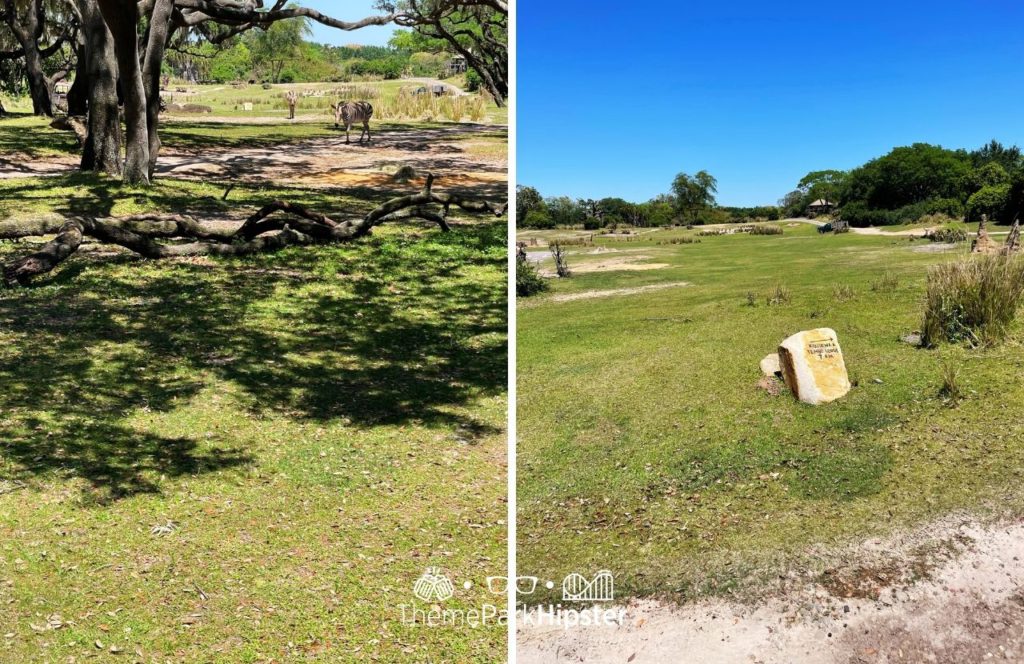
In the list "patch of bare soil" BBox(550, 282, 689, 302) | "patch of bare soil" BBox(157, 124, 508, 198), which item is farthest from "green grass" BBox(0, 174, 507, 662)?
"patch of bare soil" BBox(157, 124, 508, 198)

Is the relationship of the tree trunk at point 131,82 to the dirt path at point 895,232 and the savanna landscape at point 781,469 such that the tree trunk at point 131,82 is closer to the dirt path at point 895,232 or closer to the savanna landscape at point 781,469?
the savanna landscape at point 781,469

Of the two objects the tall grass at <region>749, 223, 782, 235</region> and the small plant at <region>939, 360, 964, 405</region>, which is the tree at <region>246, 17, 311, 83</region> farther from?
the small plant at <region>939, 360, 964, 405</region>

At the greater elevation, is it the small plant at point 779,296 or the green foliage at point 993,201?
the green foliage at point 993,201

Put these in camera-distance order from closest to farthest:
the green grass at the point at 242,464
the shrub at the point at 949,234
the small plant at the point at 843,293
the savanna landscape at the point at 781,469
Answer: the green grass at the point at 242,464
the savanna landscape at the point at 781,469
the small plant at the point at 843,293
the shrub at the point at 949,234

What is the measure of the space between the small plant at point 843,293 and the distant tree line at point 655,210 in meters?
4.08

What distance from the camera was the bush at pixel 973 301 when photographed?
724cm

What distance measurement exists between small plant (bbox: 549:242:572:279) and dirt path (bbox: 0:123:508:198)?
1.56m

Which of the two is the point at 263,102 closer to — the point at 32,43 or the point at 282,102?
the point at 282,102

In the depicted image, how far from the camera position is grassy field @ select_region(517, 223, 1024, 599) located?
4.77 metres

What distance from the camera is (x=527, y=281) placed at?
13461mm

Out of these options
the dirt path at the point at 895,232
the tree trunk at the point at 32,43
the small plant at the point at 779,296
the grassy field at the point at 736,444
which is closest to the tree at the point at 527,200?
the grassy field at the point at 736,444

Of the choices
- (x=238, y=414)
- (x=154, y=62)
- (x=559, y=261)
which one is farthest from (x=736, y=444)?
(x=154, y=62)

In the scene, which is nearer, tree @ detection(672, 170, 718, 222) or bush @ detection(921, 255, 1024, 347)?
bush @ detection(921, 255, 1024, 347)

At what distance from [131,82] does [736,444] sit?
9.90m
